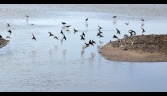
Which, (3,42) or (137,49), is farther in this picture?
(3,42)

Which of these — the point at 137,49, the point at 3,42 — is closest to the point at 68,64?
the point at 137,49

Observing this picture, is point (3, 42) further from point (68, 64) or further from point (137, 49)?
point (137, 49)

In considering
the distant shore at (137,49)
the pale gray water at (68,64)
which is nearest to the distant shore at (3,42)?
the pale gray water at (68,64)

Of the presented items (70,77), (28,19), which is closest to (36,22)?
(28,19)

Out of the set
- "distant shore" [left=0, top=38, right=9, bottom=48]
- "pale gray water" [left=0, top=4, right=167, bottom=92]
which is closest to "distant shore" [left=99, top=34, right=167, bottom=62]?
"pale gray water" [left=0, top=4, right=167, bottom=92]

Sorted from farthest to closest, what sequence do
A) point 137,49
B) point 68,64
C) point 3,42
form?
point 3,42
point 137,49
point 68,64

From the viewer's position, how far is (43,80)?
19.7m

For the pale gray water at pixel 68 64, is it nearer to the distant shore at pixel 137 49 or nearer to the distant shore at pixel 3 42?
the distant shore at pixel 3 42

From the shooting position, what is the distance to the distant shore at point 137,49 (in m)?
24.9

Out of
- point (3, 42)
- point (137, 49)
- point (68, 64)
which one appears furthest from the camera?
point (3, 42)

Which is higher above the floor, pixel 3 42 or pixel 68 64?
pixel 3 42

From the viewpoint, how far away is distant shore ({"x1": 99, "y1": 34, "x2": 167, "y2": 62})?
24.9 meters

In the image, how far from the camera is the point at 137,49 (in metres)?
27.0
